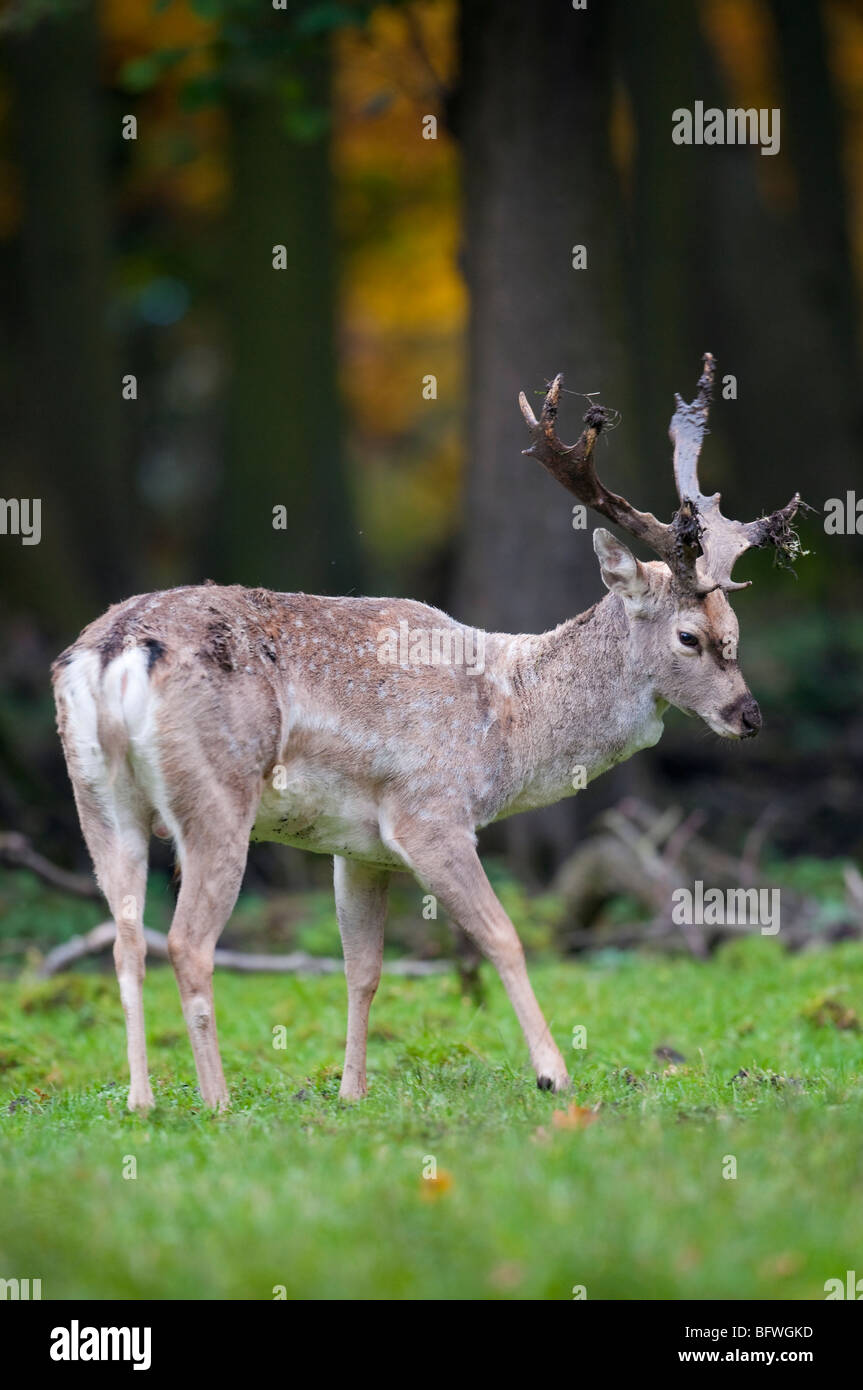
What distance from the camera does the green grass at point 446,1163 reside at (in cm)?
416

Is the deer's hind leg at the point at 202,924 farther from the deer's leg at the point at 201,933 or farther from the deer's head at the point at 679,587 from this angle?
the deer's head at the point at 679,587

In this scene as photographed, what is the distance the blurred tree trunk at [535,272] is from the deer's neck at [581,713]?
17.5ft

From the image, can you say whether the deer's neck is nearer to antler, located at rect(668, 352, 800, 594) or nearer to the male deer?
the male deer

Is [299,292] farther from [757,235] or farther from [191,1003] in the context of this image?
[191,1003]

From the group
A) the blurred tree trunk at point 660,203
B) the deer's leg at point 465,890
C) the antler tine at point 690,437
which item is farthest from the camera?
the blurred tree trunk at point 660,203

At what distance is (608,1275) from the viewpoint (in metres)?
→ 4.08

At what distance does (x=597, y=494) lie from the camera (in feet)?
24.0

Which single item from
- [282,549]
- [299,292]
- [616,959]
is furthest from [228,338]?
[616,959]

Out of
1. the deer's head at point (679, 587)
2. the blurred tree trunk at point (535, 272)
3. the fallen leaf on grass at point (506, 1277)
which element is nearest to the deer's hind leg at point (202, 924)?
the deer's head at point (679, 587)

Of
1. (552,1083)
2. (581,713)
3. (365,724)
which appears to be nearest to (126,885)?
(365,724)

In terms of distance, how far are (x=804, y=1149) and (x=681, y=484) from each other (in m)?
3.37

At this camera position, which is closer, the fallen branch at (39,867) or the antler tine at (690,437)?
the antler tine at (690,437)

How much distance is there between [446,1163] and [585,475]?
10.5 ft

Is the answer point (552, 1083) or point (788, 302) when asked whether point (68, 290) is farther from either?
point (552, 1083)
